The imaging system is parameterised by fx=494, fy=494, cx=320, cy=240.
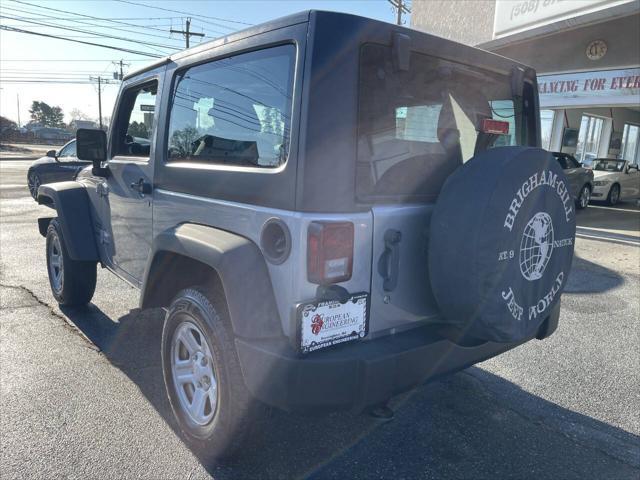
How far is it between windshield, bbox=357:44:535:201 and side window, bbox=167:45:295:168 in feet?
1.16

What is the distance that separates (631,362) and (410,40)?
3.12 m

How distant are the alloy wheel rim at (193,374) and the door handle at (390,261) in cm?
88

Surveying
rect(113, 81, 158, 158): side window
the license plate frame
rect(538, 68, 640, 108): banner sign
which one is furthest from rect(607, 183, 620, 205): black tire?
the license plate frame

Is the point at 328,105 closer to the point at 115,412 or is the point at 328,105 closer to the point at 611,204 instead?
the point at 115,412

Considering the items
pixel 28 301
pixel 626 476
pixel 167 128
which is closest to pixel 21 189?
pixel 28 301

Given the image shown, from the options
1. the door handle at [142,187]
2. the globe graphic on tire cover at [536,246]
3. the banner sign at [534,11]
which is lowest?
the globe graphic on tire cover at [536,246]

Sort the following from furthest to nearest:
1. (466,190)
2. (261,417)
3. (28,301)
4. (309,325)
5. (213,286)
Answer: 1. (28,301)
2. (213,286)
3. (261,417)
4. (466,190)
5. (309,325)

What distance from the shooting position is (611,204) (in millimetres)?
14195

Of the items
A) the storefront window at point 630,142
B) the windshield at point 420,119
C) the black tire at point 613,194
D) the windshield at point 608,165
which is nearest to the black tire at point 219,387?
the windshield at point 420,119

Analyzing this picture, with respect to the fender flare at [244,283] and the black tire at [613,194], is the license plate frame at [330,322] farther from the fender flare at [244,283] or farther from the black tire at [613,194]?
the black tire at [613,194]

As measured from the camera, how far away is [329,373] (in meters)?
1.94

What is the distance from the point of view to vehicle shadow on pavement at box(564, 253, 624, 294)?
5690 mm

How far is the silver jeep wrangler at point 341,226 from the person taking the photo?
1979mm

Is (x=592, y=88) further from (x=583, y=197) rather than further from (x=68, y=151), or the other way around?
(x=68, y=151)
